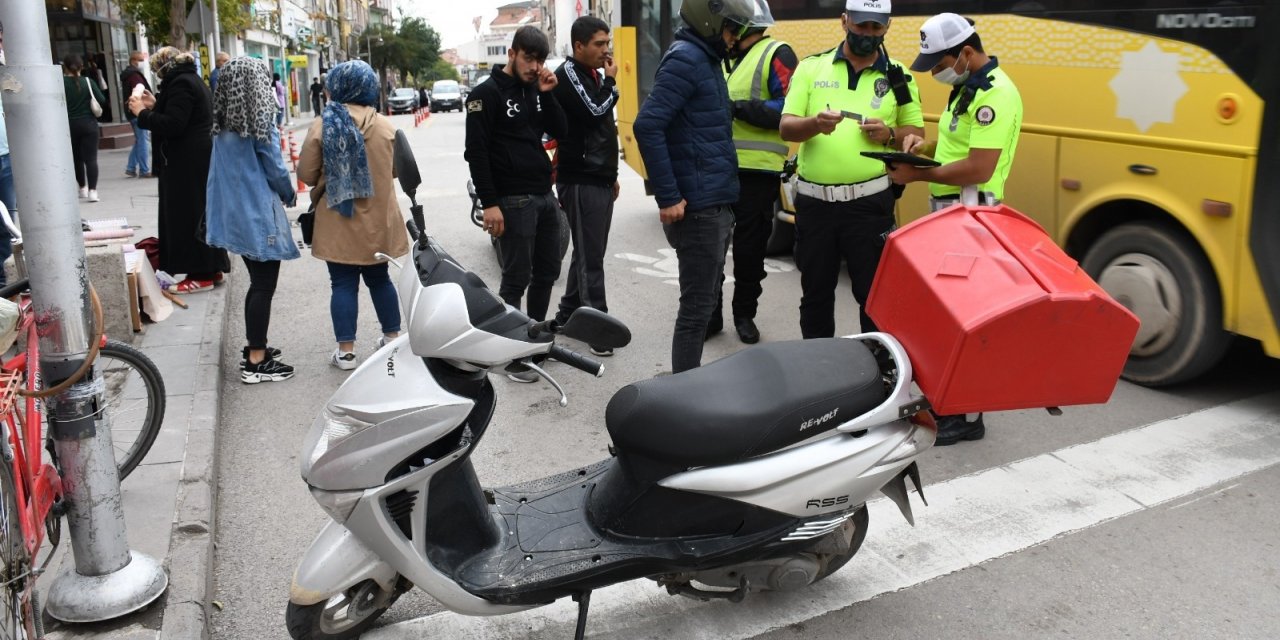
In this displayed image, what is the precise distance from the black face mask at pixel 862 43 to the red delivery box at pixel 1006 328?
6.18 feet

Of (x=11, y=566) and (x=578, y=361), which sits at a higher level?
(x=578, y=361)

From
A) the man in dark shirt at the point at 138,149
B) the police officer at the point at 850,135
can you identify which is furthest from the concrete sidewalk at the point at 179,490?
the man in dark shirt at the point at 138,149

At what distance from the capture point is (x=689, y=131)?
464cm

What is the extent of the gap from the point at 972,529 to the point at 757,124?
269cm

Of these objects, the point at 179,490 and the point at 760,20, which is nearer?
the point at 179,490

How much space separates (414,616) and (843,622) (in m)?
1.39

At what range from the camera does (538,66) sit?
5289mm

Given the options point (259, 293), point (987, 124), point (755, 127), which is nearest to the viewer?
point (987, 124)

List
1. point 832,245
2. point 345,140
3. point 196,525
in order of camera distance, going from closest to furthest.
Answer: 1. point 196,525
2. point 832,245
3. point 345,140

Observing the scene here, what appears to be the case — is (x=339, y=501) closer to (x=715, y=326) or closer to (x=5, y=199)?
(x=715, y=326)

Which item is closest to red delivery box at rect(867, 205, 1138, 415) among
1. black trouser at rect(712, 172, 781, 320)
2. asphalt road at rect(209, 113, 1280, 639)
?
asphalt road at rect(209, 113, 1280, 639)

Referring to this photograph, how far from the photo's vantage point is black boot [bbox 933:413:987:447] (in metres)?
4.77

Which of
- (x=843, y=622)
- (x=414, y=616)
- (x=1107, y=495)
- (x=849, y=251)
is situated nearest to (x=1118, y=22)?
(x=849, y=251)

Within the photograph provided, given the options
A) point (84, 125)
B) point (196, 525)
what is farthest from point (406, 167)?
point (84, 125)
